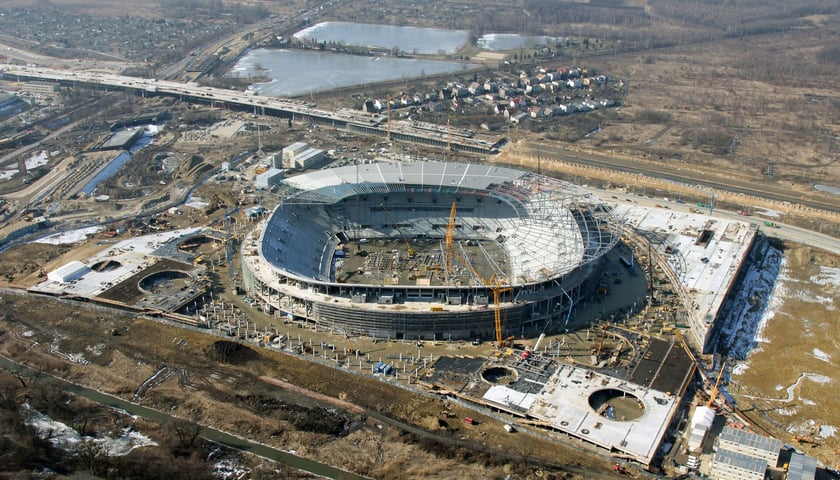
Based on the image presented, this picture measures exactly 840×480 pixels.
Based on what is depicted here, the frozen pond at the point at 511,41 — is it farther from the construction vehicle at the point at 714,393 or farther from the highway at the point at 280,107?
the construction vehicle at the point at 714,393

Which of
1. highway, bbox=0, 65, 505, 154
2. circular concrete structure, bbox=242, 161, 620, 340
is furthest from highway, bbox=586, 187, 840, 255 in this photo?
highway, bbox=0, 65, 505, 154

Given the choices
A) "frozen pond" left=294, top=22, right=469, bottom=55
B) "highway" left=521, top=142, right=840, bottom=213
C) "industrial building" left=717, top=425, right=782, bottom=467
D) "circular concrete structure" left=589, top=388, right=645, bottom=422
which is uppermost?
"frozen pond" left=294, top=22, right=469, bottom=55

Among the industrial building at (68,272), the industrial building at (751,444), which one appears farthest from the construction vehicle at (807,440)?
the industrial building at (68,272)

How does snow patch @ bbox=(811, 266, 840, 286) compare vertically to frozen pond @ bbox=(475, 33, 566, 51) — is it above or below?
below

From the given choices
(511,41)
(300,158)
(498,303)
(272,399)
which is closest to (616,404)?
(498,303)

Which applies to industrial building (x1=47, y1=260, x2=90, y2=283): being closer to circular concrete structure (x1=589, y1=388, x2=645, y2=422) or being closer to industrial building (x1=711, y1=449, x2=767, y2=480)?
circular concrete structure (x1=589, y1=388, x2=645, y2=422)

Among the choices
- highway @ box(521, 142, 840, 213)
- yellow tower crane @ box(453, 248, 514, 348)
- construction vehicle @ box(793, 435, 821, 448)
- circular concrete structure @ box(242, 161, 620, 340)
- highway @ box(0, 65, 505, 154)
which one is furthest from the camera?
highway @ box(0, 65, 505, 154)

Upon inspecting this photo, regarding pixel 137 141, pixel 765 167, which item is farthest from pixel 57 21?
pixel 765 167
